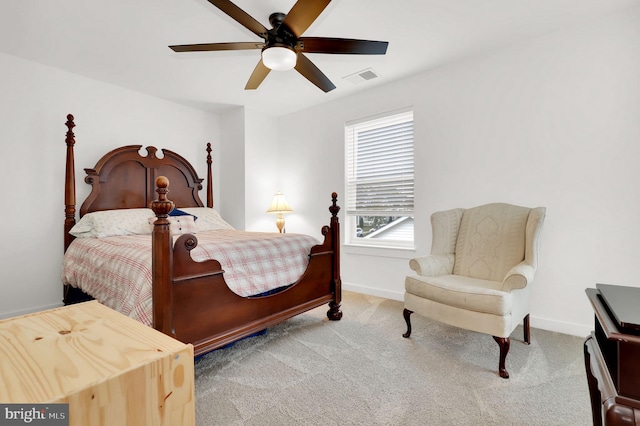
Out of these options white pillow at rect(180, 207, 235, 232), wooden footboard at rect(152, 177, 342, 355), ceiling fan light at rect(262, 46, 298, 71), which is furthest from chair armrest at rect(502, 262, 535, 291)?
white pillow at rect(180, 207, 235, 232)

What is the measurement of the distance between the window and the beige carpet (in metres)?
1.35

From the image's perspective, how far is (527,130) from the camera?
2.67 m

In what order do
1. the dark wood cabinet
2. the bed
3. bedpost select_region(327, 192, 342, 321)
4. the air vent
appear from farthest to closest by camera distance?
the air vent → bedpost select_region(327, 192, 342, 321) → the bed → the dark wood cabinet

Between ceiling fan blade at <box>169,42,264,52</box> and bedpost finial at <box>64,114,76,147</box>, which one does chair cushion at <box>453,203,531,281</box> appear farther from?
bedpost finial at <box>64,114,76,147</box>

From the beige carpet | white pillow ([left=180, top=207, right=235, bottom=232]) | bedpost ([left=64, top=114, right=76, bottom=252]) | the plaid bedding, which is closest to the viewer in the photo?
the beige carpet

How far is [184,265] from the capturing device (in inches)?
68.2

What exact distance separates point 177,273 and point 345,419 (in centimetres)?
116

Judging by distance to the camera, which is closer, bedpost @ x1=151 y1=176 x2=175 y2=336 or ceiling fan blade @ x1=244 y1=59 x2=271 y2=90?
bedpost @ x1=151 y1=176 x2=175 y2=336

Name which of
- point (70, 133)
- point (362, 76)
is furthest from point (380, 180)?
point (70, 133)

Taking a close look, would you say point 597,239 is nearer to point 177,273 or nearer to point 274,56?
point 274,56

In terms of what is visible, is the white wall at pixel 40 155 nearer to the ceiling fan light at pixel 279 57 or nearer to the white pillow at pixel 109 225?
the white pillow at pixel 109 225

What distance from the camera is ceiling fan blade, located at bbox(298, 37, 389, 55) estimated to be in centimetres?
198

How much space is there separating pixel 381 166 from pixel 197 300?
2.63 metres

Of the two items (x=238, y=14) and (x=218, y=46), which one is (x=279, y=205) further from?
(x=238, y=14)
